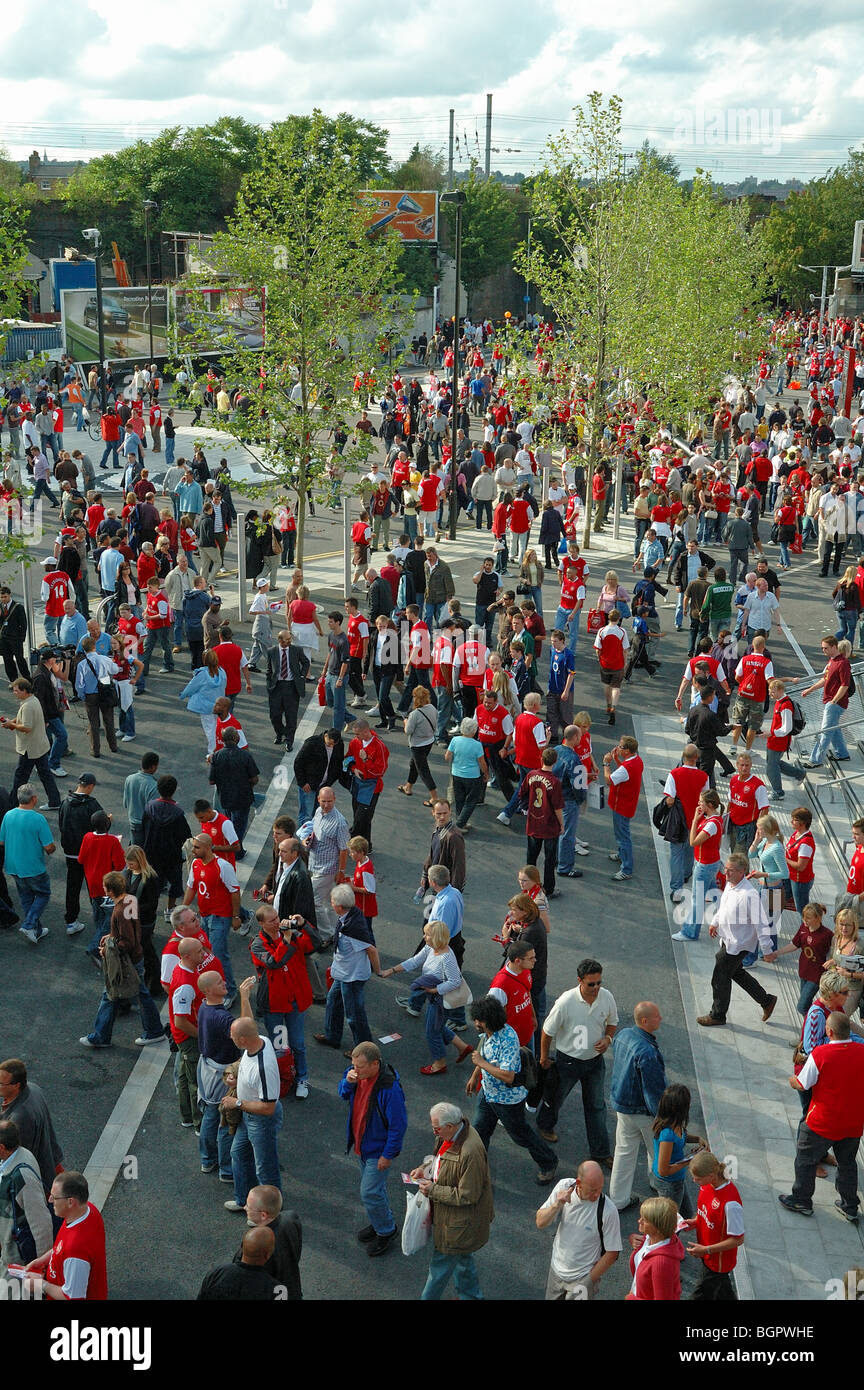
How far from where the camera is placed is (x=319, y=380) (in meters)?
21.9

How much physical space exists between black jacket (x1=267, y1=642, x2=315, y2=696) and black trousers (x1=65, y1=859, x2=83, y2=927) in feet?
13.4

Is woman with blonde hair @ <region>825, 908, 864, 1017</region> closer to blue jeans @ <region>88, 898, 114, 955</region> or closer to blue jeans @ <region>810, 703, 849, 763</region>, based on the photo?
blue jeans @ <region>88, 898, 114, 955</region>

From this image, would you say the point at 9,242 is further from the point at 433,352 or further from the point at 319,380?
the point at 433,352

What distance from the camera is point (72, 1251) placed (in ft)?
21.0

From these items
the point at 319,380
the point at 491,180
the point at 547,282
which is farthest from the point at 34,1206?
the point at 491,180

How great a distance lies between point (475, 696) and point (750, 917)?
6548 mm

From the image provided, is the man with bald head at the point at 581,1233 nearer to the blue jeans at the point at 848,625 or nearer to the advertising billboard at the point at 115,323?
the blue jeans at the point at 848,625

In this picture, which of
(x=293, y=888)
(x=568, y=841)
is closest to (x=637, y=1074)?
(x=293, y=888)

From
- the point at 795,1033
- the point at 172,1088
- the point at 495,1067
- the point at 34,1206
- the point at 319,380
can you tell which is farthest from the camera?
the point at 319,380

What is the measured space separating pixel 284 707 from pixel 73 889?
14.5ft

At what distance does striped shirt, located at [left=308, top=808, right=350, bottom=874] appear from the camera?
10688 mm

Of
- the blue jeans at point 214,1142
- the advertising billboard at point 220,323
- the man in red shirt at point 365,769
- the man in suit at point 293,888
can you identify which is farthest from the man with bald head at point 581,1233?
the advertising billboard at point 220,323

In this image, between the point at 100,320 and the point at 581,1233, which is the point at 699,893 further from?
the point at 100,320

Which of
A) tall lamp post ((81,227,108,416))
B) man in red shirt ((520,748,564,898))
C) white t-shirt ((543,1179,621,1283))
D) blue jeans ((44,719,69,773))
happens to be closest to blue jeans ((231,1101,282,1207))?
white t-shirt ((543,1179,621,1283))
